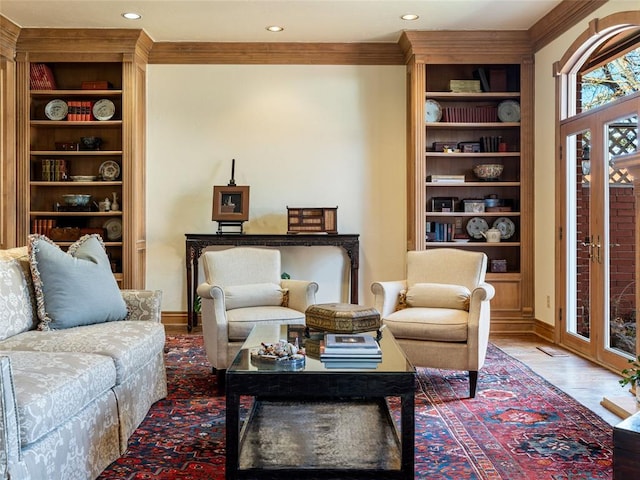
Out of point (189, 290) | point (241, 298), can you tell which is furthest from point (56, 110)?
point (241, 298)

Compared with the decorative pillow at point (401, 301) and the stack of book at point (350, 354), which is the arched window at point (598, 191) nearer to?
the decorative pillow at point (401, 301)

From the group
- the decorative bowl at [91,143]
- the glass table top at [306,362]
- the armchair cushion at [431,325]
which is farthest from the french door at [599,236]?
the decorative bowl at [91,143]

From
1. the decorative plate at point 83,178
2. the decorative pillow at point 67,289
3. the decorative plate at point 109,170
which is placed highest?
the decorative plate at point 109,170

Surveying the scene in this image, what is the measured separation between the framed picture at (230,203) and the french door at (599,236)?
2862 mm

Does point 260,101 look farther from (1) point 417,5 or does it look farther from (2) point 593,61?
(2) point 593,61

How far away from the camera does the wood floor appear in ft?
10.8

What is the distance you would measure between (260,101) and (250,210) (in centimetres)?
112

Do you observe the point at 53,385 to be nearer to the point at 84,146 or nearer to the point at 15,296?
the point at 15,296

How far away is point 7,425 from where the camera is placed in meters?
1.68

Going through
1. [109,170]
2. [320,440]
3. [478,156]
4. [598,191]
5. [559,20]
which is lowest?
[320,440]

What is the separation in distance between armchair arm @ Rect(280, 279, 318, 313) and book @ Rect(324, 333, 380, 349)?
44.9 inches

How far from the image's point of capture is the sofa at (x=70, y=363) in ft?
5.87

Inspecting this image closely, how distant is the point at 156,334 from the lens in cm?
305

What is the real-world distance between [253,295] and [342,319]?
114 cm
